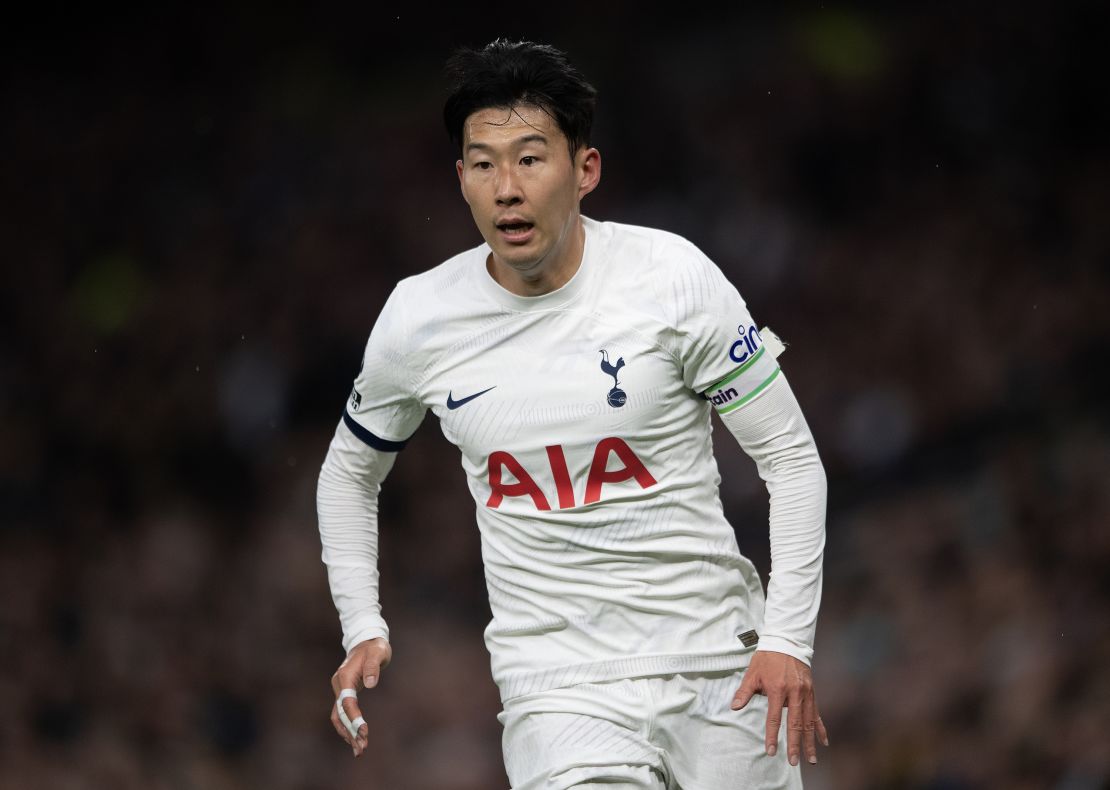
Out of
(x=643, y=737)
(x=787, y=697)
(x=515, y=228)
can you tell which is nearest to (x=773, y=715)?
(x=787, y=697)

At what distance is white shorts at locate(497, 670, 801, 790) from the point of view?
2561 millimetres

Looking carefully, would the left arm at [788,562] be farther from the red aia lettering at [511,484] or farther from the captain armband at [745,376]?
the red aia lettering at [511,484]

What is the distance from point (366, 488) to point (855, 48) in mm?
2359

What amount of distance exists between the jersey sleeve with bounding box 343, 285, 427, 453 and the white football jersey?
110 millimetres

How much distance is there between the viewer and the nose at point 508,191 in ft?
8.70

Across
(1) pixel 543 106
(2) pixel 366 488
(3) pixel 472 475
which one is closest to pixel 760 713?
(3) pixel 472 475

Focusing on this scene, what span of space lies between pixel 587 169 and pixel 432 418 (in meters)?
2.31

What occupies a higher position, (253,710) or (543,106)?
(543,106)

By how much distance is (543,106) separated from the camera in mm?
2707

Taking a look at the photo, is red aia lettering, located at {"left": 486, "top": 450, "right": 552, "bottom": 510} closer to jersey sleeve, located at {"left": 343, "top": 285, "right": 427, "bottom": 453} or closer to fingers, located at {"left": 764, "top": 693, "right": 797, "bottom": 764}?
jersey sleeve, located at {"left": 343, "top": 285, "right": 427, "bottom": 453}

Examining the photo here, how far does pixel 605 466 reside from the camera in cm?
267

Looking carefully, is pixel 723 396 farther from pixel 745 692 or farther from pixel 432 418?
pixel 432 418

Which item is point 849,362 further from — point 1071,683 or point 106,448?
point 106,448

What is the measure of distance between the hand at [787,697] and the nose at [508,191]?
32.1 inches
